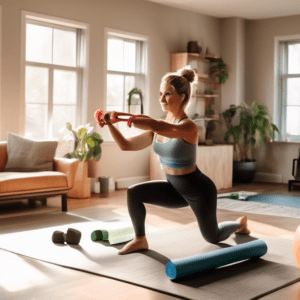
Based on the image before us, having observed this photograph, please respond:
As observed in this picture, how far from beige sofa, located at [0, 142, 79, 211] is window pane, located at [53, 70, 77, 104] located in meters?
1.33

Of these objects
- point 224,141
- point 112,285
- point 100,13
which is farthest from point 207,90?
point 112,285

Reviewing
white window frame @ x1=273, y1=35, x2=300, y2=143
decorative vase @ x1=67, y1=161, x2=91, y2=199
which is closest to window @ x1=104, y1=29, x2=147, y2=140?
decorative vase @ x1=67, y1=161, x2=91, y2=199

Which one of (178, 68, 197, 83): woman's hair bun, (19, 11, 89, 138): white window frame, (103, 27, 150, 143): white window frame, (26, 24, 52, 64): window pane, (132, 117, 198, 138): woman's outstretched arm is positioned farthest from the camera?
(103, 27, 150, 143): white window frame

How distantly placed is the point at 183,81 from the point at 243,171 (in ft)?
17.0

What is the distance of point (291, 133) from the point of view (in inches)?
324

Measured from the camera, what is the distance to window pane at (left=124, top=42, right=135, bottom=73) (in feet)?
23.7

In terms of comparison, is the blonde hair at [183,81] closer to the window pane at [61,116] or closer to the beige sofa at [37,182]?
the beige sofa at [37,182]

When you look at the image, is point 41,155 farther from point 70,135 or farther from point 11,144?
point 70,135

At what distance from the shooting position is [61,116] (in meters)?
6.50

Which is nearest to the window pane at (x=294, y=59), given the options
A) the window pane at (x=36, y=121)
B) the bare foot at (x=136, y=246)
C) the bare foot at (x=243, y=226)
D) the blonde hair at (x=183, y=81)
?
the window pane at (x=36, y=121)

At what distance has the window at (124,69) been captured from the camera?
277 inches

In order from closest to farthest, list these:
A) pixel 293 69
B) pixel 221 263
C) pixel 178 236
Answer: pixel 221 263
pixel 178 236
pixel 293 69

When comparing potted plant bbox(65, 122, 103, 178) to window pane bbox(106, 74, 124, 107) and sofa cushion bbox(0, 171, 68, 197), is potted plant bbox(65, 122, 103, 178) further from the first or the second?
sofa cushion bbox(0, 171, 68, 197)

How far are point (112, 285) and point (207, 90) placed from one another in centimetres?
607
